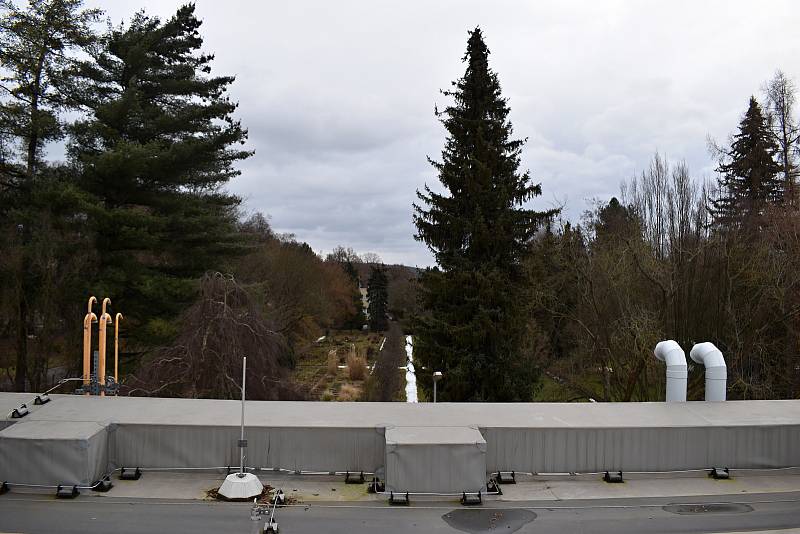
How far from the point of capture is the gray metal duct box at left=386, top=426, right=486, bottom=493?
6.87 metres

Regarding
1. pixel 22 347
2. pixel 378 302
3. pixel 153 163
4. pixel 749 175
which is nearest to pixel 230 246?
pixel 153 163

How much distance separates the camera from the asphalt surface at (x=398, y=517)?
6246mm

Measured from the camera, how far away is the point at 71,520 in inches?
248

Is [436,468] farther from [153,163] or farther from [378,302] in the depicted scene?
[378,302]

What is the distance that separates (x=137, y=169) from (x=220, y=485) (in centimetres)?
1480

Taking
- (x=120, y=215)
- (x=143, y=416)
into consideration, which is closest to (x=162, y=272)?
(x=120, y=215)

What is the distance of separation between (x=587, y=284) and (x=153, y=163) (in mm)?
17065

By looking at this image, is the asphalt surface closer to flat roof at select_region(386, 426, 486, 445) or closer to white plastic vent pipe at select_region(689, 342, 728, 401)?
flat roof at select_region(386, 426, 486, 445)

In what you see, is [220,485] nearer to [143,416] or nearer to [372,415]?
[143,416]

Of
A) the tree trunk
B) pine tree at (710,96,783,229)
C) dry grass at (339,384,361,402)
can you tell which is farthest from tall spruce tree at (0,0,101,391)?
pine tree at (710,96,783,229)

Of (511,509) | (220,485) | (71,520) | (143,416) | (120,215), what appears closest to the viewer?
(71,520)

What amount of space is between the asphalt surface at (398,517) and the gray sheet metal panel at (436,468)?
23cm

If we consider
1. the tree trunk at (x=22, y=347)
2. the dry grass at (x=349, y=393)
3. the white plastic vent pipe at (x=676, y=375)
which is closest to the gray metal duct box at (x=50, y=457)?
the white plastic vent pipe at (x=676, y=375)

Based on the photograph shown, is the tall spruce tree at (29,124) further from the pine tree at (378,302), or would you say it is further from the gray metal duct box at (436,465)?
the pine tree at (378,302)
